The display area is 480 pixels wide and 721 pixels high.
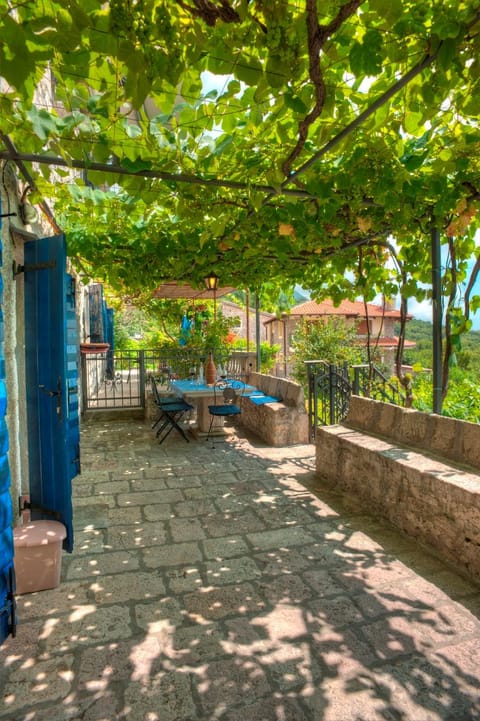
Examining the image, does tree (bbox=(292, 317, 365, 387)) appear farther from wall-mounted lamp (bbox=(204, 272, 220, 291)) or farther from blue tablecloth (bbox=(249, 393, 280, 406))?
wall-mounted lamp (bbox=(204, 272, 220, 291))

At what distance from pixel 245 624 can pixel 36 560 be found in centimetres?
132

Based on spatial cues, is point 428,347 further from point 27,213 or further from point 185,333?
point 185,333

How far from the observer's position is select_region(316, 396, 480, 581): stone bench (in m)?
2.69

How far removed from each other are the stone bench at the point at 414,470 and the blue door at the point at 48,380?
2.42m

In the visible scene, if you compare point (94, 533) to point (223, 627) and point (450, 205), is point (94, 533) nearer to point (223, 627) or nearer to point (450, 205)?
point (223, 627)

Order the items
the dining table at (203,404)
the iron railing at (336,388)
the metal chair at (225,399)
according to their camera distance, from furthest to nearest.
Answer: the dining table at (203,404), the metal chair at (225,399), the iron railing at (336,388)

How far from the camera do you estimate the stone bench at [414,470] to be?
269cm

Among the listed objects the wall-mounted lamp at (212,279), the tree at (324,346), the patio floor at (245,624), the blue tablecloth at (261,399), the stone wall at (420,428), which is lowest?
the patio floor at (245,624)

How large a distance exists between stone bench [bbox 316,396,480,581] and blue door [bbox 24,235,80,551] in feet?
7.94

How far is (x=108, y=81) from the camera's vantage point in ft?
6.45

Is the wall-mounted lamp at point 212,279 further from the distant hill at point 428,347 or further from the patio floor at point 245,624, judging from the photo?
the patio floor at point 245,624

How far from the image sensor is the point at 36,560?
254 centimetres

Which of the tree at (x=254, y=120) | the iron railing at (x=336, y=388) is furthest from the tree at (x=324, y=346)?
the tree at (x=254, y=120)

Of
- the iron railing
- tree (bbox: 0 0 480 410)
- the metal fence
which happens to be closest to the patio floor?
the iron railing
